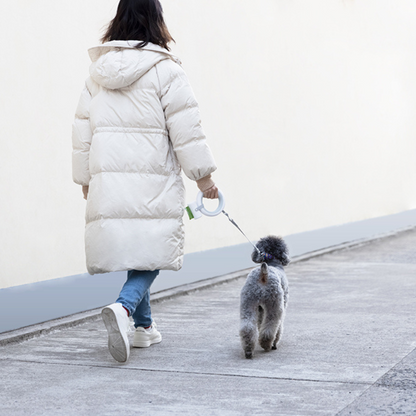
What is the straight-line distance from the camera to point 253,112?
8.34m

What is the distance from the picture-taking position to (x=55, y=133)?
18.3 ft

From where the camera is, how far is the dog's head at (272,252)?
4.20 metres

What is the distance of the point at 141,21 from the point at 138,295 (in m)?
1.47

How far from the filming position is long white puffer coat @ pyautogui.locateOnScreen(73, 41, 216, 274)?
3.97 metres

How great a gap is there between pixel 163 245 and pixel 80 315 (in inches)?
56.9

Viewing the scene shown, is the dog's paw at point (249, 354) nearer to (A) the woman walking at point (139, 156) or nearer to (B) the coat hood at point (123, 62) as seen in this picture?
(A) the woman walking at point (139, 156)

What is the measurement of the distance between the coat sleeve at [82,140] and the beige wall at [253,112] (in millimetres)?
1117

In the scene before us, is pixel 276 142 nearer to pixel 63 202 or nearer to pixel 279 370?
pixel 63 202

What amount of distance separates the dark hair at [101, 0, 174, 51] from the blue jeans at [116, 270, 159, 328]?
4.10 ft

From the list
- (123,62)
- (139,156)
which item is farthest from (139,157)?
(123,62)

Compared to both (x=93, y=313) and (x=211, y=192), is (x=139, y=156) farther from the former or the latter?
(x=93, y=313)

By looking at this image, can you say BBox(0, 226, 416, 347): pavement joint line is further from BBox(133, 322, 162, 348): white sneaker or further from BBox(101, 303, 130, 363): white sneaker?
BBox(101, 303, 130, 363): white sneaker

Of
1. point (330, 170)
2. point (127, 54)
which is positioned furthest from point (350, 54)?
point (127, 54)

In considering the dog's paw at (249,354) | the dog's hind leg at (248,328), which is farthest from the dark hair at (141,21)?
the dog's paw at (249,354)
